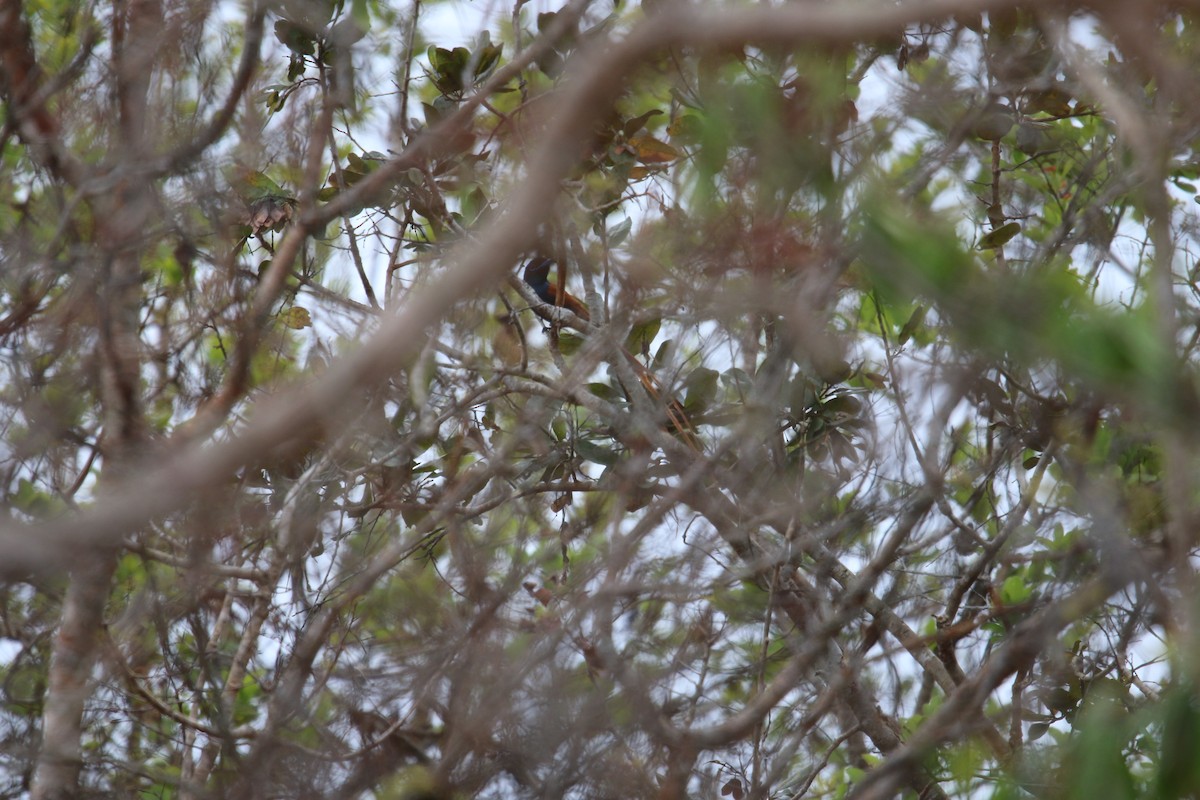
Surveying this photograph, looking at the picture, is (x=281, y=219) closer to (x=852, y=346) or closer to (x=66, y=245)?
(x=66, y=245)

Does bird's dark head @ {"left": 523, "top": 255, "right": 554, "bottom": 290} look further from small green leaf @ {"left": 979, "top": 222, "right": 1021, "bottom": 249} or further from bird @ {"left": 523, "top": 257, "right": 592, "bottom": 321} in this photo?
small green leaf @ {"left": 979, "top": 222, "right": 1021, "bottom": 249}

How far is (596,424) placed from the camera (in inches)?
133

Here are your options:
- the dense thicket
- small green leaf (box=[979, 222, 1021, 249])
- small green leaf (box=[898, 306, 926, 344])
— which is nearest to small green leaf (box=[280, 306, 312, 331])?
the dense thicket

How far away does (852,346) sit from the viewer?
8.96 ft

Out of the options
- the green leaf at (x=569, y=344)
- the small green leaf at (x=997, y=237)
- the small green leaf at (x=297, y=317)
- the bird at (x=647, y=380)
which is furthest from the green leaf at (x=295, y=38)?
the small green leaf at (x=997, y=237)

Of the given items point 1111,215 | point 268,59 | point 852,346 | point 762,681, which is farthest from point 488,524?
point 1111,215

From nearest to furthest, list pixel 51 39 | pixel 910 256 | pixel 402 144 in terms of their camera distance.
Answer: pixel 910 256, pixel 51 39, pixel 402 144

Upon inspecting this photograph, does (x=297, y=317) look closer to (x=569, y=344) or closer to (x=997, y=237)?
(x=569, y=344)

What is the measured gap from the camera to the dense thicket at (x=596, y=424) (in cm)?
197

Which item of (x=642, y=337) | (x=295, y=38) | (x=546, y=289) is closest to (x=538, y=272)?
(x=642, y=337)

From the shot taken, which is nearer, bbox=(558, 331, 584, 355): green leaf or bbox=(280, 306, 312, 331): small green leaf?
bbox=(280, 306, 312, 331): small green leaf

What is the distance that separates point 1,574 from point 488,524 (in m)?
1.78

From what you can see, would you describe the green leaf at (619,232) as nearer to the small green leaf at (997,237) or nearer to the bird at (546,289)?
the bird at (546,289)

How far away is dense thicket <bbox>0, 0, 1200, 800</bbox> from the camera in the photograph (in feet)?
6.46
